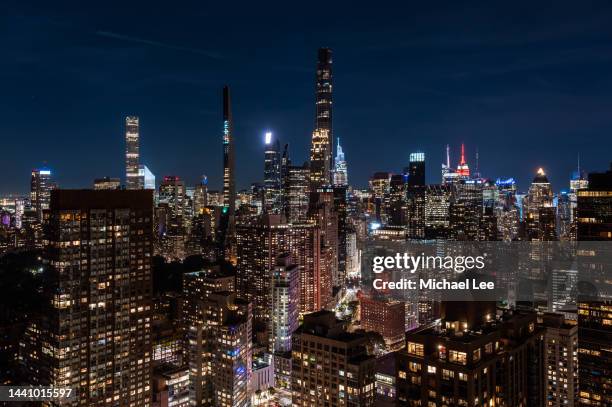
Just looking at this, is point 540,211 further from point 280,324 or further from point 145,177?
point 145,177

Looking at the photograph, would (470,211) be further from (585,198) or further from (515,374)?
(515,374)

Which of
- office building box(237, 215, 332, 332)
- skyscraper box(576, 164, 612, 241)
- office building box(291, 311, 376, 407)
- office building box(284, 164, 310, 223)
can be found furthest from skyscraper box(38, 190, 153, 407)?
office building box(284, 164, 310, 223)

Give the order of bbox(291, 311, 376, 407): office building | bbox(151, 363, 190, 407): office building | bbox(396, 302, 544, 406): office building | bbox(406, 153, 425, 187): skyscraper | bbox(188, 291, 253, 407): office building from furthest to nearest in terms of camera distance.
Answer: bbox(406, 153, 425, 187): skyscraper → bbox(188, 291, 253, 407): office building → bbox(151, 363, 190, 407): office building → bbox(291, 311, 376, 407): office building → bbox(396, 302, 544, 406): office building

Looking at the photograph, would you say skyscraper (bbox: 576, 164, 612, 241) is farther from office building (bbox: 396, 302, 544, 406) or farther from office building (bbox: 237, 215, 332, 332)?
office building (bbox: 237, 215, 332, 332)

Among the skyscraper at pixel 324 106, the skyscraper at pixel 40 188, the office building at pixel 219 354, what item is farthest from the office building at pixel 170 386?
the skyscraper at pixel 324 106

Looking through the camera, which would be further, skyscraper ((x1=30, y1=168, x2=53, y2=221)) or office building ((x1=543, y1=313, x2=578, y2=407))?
skyscraper ((x1=30, y1=168, x2=53, y2=221))
